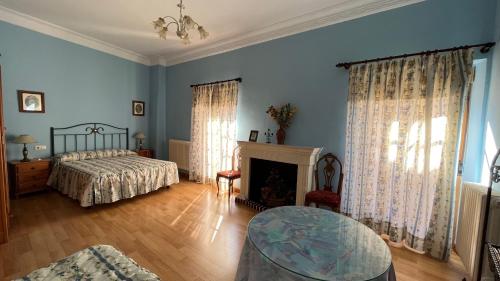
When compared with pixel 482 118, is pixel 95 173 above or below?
below

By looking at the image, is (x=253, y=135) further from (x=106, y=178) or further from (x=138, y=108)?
(x=138, y=108)

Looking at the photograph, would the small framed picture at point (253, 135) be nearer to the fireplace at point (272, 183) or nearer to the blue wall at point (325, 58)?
the blue wall at point (325, 58)

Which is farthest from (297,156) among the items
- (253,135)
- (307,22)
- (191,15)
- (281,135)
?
(191,15)

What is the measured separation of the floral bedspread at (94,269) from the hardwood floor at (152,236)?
785 mm

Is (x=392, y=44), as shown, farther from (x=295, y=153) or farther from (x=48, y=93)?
(x=48, y=93)

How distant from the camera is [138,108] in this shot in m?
5.36

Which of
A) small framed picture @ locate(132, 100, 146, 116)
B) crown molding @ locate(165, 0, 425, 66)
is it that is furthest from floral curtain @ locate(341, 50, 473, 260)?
small framed picture @ locate(132, 100, 146, 116)

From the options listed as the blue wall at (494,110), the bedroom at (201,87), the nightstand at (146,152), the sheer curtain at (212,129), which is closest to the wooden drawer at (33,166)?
the bedroom at (201,87)

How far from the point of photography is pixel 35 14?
342 centimetres

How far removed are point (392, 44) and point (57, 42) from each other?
18.0 feet

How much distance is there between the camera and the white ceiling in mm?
2846

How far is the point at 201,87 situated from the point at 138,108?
1.96 metres

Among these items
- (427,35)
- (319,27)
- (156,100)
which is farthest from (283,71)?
(156,100)

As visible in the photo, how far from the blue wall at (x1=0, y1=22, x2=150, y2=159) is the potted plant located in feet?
12.4
